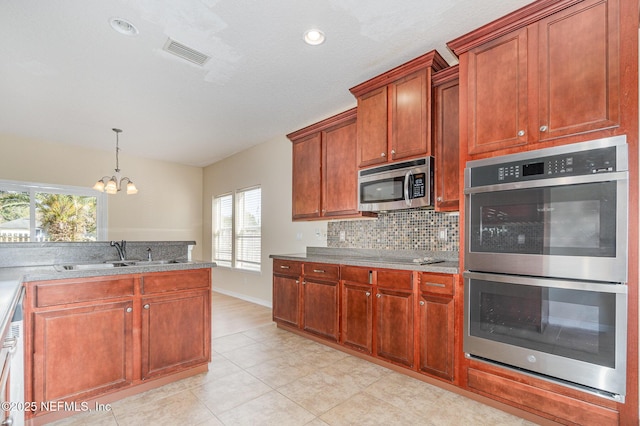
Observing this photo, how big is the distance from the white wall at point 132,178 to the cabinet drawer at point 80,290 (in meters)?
4.20

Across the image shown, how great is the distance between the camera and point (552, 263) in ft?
6.10

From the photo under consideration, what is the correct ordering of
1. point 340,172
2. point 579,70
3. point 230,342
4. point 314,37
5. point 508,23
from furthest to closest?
point 340,172 → point 230,342 → point 314,37 → point 508,23 → point 579,70

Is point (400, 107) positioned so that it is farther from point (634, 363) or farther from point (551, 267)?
point (634, 363)

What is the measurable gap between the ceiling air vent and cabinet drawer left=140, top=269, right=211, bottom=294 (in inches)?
72.0

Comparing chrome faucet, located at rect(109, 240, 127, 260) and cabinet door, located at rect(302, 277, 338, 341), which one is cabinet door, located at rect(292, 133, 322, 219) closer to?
cabinet door, located at rect(302, 277, 338, 341)

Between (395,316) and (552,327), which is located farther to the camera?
(395,316)

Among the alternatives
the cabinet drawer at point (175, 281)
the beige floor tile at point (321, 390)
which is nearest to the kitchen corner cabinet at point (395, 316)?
the beige floor tile at point (321, 390)

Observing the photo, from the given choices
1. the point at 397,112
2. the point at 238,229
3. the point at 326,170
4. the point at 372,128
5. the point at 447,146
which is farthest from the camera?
the point at 238,229

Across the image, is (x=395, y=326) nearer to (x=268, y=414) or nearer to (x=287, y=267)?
(x=268, y=414)

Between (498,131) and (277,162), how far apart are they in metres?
3.48

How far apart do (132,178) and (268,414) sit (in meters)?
5.53

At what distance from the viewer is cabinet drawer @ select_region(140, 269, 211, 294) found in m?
2.39

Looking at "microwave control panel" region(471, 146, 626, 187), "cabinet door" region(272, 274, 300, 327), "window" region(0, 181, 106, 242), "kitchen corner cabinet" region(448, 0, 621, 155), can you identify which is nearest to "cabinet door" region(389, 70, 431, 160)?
"kitchen corner cabinet" region(448, 0, 621, 155)

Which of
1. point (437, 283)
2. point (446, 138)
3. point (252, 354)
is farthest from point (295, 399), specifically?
point (446, 138)
